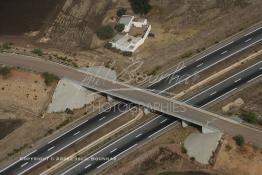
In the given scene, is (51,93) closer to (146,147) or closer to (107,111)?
(107,111)

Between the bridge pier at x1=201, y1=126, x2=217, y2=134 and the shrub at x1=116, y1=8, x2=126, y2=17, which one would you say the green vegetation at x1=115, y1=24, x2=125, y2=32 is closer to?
the shrub at x1=116, y1=8, x2=126, y2=17

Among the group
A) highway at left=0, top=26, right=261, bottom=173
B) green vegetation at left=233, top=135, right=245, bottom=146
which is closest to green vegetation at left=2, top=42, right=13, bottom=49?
highway at left=0, top=26, right=261, bottom=173

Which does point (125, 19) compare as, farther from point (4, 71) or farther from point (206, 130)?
point (206, 130)

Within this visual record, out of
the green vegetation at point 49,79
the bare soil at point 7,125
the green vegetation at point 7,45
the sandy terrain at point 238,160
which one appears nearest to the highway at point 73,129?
the green vegetation at point 49,79

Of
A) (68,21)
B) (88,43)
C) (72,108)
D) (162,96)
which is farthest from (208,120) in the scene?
(68,21)

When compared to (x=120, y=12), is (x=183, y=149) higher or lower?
lower

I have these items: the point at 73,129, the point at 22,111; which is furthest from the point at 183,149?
the point at 22,111

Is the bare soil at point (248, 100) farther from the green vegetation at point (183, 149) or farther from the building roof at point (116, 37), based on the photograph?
the building roof at point (116, 37)
